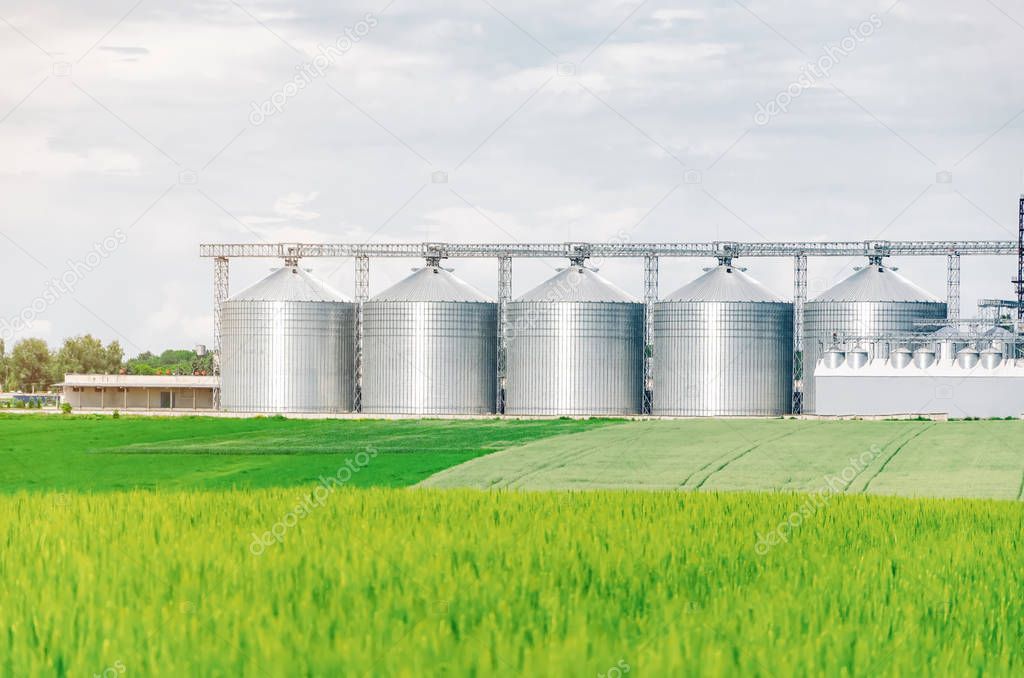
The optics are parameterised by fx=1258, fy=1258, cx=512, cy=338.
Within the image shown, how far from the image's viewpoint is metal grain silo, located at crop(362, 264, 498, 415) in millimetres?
85875

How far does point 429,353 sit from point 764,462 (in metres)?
49.1

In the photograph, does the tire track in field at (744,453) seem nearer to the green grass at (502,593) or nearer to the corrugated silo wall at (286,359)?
the green grass at (502,593)

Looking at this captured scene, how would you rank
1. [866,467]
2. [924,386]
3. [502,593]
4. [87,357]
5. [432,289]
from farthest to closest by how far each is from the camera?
[87,357]
[432,289]
[924,386]
[866,467]
[502,593]

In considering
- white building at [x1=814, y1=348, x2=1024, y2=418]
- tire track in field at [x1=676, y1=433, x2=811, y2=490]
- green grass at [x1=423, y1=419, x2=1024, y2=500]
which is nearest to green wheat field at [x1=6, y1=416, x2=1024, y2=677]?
tire track in field at [x1=676, y1=433, x2=811, y2=490]

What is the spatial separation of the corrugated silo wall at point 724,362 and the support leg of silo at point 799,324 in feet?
3.80

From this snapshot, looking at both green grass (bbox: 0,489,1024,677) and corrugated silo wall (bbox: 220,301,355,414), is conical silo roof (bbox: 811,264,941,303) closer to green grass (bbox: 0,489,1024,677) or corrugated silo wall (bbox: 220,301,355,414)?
corrugated silo wall (bbox: 220,301,355,414)

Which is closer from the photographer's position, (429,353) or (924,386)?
(924,386)

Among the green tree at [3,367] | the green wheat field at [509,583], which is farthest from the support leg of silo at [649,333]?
the green tree at [3,367]

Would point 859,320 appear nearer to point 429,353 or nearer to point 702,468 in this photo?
point 429,353

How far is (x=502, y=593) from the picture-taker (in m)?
14.0

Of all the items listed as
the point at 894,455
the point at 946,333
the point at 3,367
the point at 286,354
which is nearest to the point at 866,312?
the point at 946,333

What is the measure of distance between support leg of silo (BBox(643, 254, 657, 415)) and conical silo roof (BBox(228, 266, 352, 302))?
70.4 feet

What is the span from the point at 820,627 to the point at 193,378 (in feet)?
303

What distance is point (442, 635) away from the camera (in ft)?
38.2
